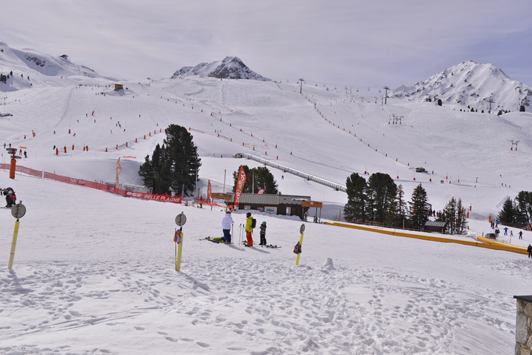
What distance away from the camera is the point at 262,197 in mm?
37562

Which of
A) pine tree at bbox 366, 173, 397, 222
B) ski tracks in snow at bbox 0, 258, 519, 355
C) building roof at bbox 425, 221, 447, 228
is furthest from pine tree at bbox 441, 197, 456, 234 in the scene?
ski tracks in snow at bbox 0, 258, 519, 355

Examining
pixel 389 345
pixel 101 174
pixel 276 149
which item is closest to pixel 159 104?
pixel 276 149

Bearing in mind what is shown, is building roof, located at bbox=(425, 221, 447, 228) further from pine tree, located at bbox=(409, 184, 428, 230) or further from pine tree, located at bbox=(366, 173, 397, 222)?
pine tree, located at bbox=(366, 173, 397, 222)

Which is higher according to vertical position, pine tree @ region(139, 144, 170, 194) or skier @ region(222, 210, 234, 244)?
pine tree @ region(139, 144, 170, 194)

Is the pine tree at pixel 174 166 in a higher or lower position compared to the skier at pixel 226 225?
higher

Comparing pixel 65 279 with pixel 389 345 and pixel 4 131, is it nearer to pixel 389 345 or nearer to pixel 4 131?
pixel 389 345

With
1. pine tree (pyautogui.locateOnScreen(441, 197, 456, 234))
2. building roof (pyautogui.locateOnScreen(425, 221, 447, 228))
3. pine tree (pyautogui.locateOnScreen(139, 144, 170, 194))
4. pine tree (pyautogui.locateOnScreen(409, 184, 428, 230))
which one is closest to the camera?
pine tree (pyautogui.locateOnScreen(409, 184, 428, 230))

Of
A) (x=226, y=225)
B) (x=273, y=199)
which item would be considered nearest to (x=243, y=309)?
(x=226, y=225)

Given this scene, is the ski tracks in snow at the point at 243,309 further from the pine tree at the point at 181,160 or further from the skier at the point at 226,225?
the pine tree at the point at 181,160

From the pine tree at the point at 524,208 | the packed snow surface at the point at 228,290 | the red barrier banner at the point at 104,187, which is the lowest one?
the packed snow surface at the point at 228,290

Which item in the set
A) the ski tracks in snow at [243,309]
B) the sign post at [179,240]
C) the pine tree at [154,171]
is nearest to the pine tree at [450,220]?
the pine tree at [154,171]

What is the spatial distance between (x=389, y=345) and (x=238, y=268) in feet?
18.8

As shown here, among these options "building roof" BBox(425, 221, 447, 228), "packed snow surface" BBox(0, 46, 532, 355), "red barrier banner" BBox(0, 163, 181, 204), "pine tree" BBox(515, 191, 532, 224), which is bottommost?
"packed snow surface" BBox(0, 46, 532, 355)

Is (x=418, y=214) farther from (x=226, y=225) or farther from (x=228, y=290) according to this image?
(x=228, y=290)
